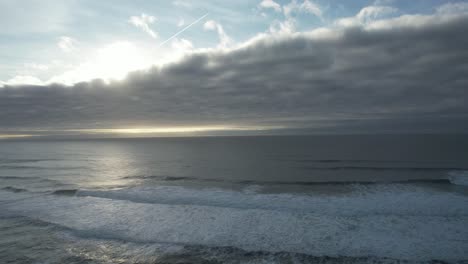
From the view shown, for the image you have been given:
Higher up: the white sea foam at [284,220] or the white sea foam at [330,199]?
the white sea foam at [284,220]

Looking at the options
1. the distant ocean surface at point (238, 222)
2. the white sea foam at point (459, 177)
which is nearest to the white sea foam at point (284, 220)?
the distant ocean surface at point (238, 222)

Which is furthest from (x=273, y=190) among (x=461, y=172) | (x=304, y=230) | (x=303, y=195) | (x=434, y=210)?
(x=461, y=172)

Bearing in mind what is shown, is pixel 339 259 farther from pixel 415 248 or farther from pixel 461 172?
pixel 461 172

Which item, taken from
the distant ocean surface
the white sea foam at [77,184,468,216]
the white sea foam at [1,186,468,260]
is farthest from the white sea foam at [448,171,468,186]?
the white sea foam at [1,186,468,260]

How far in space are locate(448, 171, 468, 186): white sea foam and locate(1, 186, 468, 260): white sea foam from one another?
22.1 ft

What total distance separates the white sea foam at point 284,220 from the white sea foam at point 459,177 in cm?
675

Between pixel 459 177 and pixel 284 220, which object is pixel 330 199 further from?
pixel 459 177

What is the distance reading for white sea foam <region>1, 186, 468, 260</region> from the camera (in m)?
11.0

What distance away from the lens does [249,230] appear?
1279cm

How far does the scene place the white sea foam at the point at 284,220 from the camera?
11.0 m

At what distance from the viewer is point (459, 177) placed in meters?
26.0

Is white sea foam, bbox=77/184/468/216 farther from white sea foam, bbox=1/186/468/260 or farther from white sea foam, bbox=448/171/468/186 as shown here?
white sea foam, bbox=448/171/468/186

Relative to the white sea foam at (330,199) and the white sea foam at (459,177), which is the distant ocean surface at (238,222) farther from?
the white sea foam at (459,177)

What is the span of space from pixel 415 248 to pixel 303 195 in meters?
9.58
